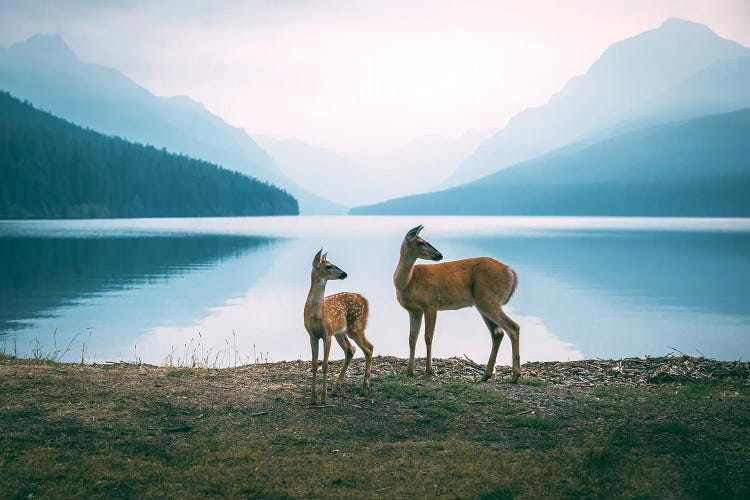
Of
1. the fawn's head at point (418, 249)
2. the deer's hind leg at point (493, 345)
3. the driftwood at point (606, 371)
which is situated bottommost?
the driftwood at point (606, 371)

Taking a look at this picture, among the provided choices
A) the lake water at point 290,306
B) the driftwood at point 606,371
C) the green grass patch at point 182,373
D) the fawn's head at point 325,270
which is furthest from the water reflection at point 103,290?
the fawn's head at point 325,270

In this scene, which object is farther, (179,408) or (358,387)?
(358,387)

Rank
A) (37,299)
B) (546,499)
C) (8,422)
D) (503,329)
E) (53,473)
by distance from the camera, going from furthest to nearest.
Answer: (37,299)
(503,329)
(8,422)
(53,473)
(546,499)

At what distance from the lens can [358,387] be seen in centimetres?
1201

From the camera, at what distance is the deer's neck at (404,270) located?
13.1 metres

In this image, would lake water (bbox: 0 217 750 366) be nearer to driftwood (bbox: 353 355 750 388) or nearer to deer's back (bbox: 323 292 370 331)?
driftwood (bbox: 353 355 750 388)

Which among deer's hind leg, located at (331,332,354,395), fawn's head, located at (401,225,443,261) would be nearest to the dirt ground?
deer's hind leg, located at (331,332,354,395)

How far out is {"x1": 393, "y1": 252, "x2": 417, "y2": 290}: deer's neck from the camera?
13.1 m

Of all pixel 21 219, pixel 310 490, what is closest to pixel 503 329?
pixel 310 490

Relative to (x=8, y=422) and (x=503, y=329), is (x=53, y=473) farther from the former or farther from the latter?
(x=503, y=329)

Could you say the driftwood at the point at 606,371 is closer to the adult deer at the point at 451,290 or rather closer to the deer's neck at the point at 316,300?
the adult deer at the point at 451,290

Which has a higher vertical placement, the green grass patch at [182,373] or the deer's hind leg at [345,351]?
the deer's hind leg at [345,351]

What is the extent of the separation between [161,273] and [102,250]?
21169mm

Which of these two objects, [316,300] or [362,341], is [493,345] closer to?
[362,341]
